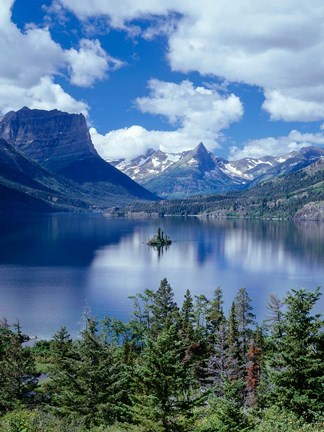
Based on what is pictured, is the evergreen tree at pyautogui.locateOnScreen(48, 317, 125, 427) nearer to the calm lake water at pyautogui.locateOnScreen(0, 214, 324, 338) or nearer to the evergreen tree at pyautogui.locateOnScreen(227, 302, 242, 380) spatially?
the evergreen tree at pyautogui.locateOnScreen(227, 302, 242, 380)

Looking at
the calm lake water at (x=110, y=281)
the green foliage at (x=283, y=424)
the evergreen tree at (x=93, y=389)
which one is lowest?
the calm lake water at (x=110, y=281)

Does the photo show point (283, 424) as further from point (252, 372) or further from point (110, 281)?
point (110, 281)

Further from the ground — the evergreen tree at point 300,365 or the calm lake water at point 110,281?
the evergreen tree at point 300,365

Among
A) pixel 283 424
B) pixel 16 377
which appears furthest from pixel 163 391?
pixel 16 377

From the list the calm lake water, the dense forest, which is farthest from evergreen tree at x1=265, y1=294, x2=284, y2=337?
the calm lake water

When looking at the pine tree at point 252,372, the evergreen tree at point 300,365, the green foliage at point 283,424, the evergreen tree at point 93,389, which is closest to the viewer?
the green foliage at point 283,424

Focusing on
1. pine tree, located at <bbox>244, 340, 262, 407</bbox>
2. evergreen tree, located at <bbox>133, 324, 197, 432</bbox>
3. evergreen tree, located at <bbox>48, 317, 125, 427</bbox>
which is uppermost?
evergreen tree, located at <bbox>133, 324, 197, 432</bbox>

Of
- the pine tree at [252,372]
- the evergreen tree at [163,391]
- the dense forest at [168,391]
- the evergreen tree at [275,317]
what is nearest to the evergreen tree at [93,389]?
the dense forest at [168,391]

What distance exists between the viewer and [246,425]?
23234 millimetres

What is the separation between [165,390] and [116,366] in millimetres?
13872

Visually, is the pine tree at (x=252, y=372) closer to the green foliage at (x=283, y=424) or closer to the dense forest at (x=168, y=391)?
the dense forest at (x=168, y=391)

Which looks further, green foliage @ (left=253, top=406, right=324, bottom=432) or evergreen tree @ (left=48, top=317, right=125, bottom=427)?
evergreen tree @ (left=48, top=317, right=125, bottom=427)

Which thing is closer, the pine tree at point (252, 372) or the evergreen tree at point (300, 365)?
the evergreen tree at point (300, 365)

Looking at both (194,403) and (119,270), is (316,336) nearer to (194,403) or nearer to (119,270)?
(194,403)
